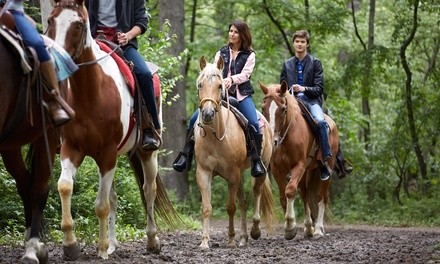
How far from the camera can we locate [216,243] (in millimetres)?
13727

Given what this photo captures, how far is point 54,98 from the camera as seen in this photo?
29.1 feet

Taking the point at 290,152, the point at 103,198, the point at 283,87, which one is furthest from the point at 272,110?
the point at 103,198

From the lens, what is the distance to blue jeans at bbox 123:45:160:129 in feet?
36.7

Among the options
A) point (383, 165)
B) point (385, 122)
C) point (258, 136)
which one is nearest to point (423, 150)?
point (383, 165)

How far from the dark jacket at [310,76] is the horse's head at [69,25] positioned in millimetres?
7103

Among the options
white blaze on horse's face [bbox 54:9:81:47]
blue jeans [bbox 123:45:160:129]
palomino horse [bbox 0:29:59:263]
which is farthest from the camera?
blue jeans [bbox 123:45:160:129]

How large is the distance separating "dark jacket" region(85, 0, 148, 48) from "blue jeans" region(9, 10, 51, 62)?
2515 millimetres

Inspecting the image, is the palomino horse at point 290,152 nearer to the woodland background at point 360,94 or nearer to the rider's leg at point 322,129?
the rider's leg at point 322,129

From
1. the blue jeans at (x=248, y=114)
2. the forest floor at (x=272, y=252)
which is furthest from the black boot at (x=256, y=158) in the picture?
the forest floor at (x=272, y=252)

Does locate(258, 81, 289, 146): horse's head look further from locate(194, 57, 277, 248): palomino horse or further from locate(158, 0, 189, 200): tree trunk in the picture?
locate(158, 0, 189, 200): tree trunk

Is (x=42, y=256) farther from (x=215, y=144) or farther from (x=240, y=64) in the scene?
(x=240, y=64)

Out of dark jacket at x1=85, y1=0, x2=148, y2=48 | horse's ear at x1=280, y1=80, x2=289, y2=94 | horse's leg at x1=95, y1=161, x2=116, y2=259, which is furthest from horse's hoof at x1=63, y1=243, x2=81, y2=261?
horse's ear at x1=280, y1=80, x2=289, y2=94

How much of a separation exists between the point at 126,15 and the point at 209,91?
1.53 metres

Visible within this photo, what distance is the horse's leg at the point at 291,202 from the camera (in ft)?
48.3
